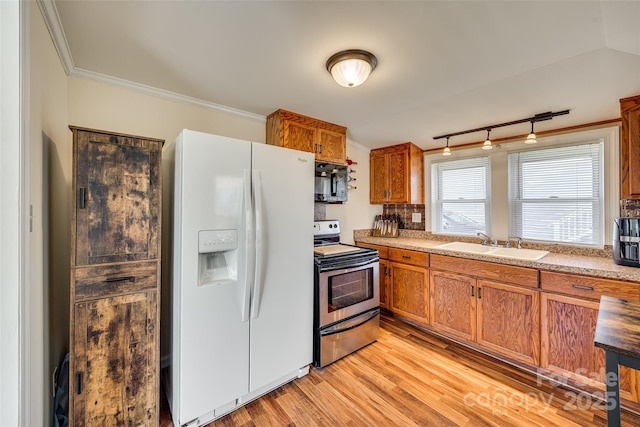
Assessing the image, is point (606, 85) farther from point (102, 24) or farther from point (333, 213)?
point (102, 24)

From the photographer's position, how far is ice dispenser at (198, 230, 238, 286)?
5.27ft

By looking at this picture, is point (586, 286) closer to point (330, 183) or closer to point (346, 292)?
point (346, 292)

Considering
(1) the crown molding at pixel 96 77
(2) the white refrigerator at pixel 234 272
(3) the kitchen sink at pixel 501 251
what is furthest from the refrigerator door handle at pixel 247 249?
(3) the kitchen sink at pixel 501 251

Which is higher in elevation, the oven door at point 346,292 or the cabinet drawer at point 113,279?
the cabinet drawer at point 113,279

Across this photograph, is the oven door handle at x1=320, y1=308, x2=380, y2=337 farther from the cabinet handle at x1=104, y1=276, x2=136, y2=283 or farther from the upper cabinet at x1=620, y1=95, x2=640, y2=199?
the upper cabinet at x1=620, y1=95, x2=640, y2=199

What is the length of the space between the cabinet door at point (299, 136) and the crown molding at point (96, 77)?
1.09 ft

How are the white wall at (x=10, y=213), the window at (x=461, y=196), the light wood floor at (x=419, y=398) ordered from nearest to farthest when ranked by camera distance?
the white wall at (x=10, y=213) → the light wood floor at (x=419, y=398) → the window at (x=461, y=196)

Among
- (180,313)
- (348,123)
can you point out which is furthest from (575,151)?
(180,313)

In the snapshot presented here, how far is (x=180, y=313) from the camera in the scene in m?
1.53

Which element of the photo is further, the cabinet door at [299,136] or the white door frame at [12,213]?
the cabinet door at [299,136]

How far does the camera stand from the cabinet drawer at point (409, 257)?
2.78 metres

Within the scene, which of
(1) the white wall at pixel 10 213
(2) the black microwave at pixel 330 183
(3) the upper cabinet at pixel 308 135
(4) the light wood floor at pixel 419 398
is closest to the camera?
(1) the white wall at pixel 10 213

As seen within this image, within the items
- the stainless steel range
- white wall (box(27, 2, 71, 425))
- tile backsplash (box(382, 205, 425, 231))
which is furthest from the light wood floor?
tile backsplash (box(382, 205, 425, 231))

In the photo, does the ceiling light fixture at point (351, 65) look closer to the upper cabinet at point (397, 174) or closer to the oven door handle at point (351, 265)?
the oven door handle at point (351, 265)
